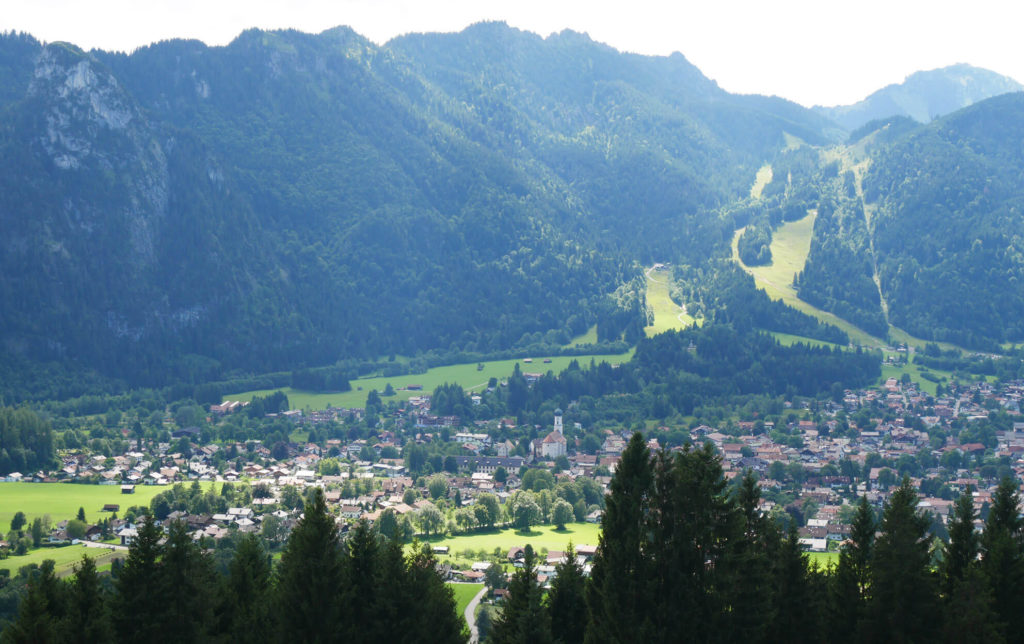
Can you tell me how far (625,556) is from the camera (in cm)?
3081

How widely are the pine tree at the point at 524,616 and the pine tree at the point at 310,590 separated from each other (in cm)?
501

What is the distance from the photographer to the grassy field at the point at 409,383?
176250 millimetres

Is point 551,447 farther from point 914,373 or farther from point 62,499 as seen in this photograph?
point 914,373

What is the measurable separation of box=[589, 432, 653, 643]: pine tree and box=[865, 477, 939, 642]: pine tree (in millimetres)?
8819

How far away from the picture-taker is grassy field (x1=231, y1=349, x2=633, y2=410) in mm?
176250

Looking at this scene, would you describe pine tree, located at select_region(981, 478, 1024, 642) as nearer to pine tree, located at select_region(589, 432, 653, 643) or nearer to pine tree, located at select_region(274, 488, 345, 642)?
pine tree, located at select_region(589, 432, 653, 643)

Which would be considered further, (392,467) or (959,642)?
(392,467)

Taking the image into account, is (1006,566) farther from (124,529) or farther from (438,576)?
(124,529)

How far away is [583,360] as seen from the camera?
198 m

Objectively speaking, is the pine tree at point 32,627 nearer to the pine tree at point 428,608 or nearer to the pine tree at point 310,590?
the pine tree at point 310,590

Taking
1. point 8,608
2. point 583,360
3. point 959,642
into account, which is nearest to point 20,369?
point 583,360

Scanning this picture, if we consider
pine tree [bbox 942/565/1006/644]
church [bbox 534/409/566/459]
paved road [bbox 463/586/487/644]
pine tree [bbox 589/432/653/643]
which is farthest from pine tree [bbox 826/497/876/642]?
church [bbox 534/409/566/459]

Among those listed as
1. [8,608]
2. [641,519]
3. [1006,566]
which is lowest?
[8,608]

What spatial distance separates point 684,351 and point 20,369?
104312 mm
